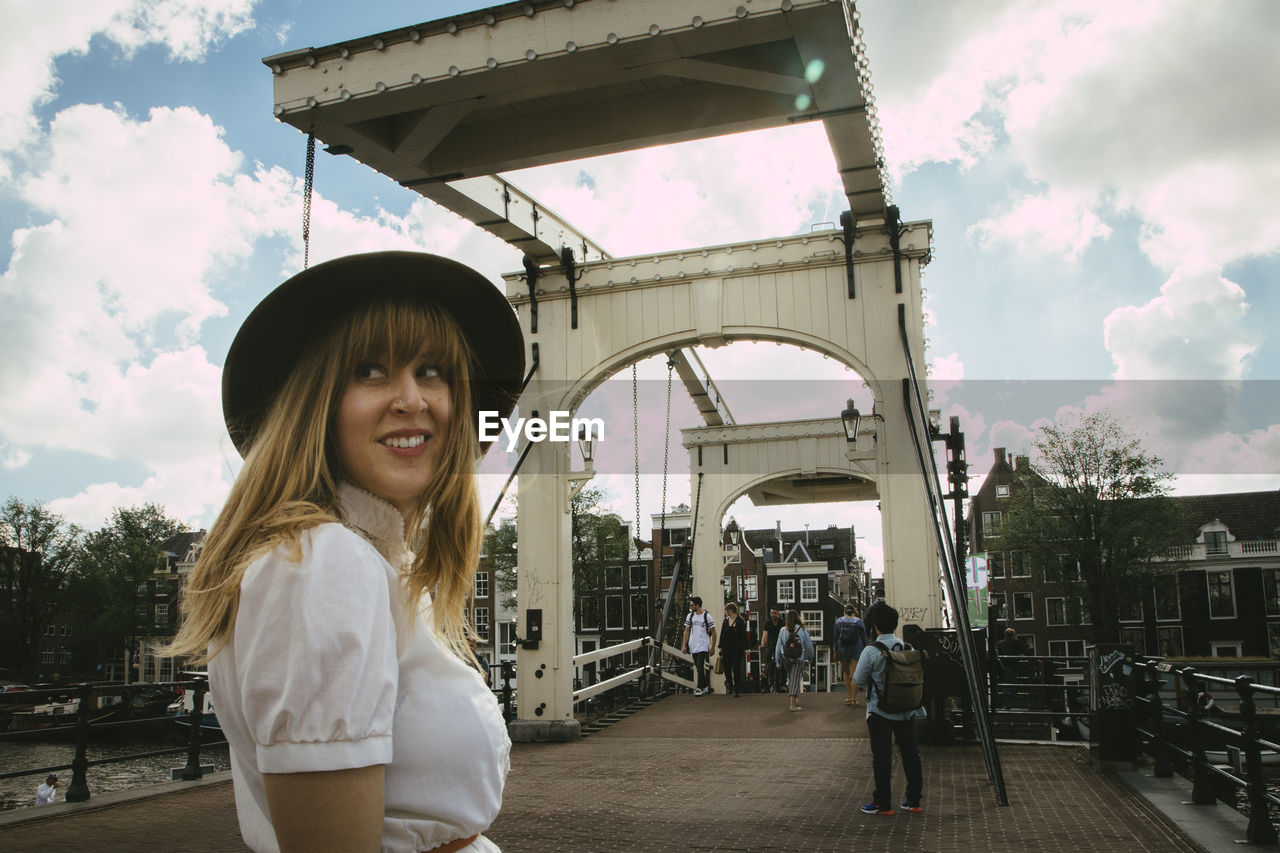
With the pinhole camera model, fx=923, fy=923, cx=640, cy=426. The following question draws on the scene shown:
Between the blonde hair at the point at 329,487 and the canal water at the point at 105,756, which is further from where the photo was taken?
the canal water at the point at 105,756

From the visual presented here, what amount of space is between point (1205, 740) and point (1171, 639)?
40.1m

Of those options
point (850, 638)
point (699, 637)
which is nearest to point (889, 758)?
point (850, 638)

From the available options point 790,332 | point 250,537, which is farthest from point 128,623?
point 250,537

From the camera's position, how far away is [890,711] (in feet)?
22.7

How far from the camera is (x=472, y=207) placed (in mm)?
9008

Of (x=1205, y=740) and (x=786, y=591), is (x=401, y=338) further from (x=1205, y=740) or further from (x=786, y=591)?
(x=786, y=591)

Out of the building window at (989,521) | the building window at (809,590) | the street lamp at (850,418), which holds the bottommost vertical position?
the building window at (809,590)

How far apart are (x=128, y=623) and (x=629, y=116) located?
168 feet

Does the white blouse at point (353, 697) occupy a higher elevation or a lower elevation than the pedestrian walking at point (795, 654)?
higher

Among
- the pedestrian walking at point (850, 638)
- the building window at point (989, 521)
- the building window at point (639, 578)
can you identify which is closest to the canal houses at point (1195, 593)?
the building window at point (989, 521)

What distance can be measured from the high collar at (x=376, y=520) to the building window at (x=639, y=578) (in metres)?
44.6

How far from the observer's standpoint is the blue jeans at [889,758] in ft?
22.0

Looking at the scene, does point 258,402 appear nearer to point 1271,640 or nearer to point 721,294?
point 721,294

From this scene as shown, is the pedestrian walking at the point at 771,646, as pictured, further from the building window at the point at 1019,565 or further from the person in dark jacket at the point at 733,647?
the building window at the point at 1019,565
